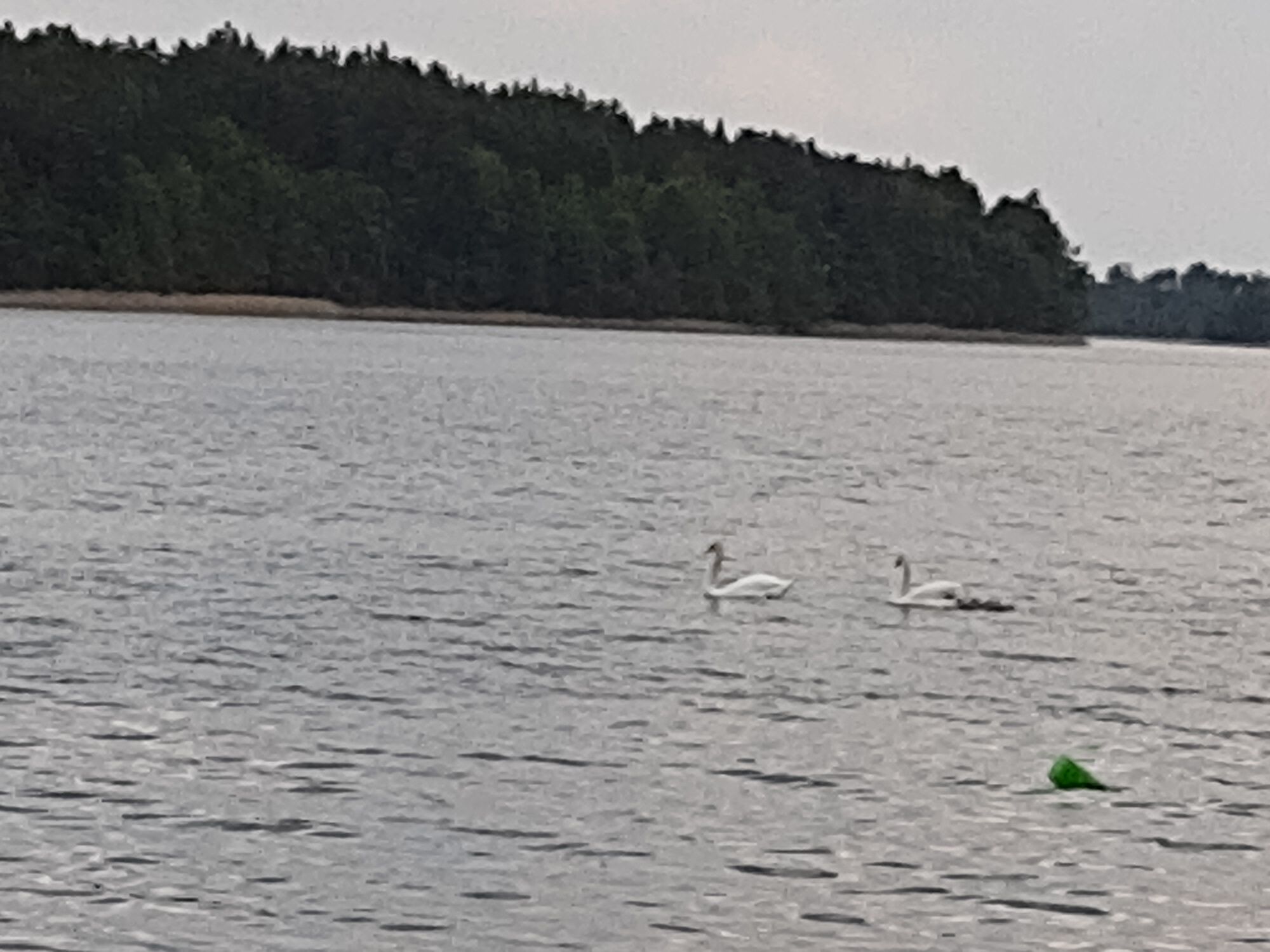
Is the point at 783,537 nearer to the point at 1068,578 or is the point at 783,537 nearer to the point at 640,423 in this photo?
the point at 1068,578

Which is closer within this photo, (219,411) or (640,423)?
(219,411)

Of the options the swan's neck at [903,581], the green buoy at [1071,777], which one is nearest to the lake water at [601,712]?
the green buoy at [1071,777]

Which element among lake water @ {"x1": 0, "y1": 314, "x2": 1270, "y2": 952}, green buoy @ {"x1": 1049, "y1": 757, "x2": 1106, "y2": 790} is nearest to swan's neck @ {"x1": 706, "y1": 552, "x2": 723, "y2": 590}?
lake water @ {"x1": 0, "y1": 314, "x2": 1270, "y2": 952}

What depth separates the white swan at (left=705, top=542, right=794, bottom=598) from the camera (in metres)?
36.1

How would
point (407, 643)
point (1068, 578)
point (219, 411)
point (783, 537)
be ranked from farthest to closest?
1. point (219, 411)
2. point (783, 537)
3. point (1068, 578)
4. point (407, 643)

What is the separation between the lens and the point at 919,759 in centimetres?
2416

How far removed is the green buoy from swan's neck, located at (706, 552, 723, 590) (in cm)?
1360

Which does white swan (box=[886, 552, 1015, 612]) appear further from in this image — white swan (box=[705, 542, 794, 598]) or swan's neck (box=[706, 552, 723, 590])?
swan's neck (box=[706, 552, 723, 590])

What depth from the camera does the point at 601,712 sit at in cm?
2589

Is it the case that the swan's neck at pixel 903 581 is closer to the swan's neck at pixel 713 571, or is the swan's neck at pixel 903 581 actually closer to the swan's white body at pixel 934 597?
the swan's white body at pixel 934 597

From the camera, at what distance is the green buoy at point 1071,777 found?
2288cm

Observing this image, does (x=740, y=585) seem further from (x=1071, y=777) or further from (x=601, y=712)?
(x=1071, y=777)

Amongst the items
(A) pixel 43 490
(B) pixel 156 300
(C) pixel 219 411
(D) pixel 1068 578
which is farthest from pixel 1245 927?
(B) pixel 156 300

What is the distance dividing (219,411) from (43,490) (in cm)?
3167
